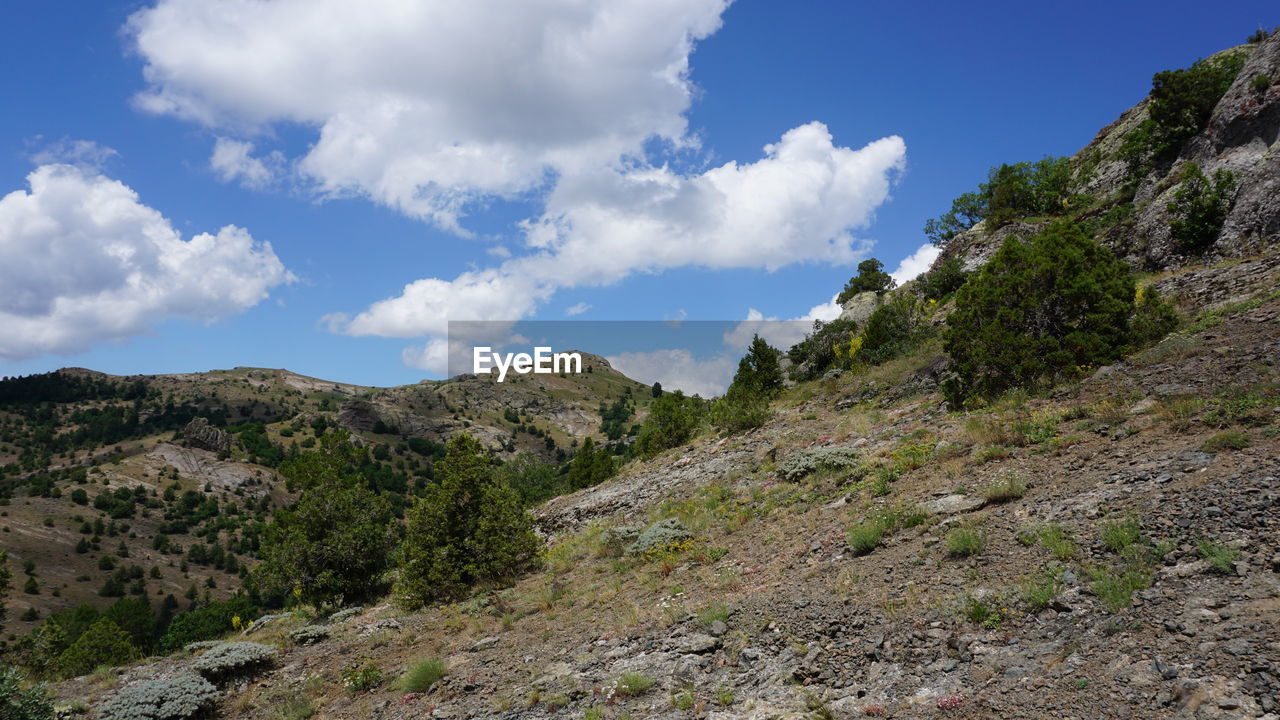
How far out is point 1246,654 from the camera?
5.04m

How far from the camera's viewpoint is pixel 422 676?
36.2ft

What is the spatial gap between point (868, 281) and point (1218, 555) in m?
59.7

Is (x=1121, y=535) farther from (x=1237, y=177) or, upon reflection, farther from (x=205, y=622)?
(x=205, y=622)

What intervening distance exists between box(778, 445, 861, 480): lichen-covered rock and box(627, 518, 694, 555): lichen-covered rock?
380 cm

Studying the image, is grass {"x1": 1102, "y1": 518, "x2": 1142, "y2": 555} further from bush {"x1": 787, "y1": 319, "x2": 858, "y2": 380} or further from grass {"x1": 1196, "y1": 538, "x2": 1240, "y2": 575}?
bush {"x1": 787, "y1": 319, "x2": 858, "y2": 380}

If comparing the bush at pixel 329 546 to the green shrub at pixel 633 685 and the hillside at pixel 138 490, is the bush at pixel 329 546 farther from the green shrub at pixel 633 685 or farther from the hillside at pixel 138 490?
the hillside at pixel 138 490

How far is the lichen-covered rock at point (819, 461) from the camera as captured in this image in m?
16.7

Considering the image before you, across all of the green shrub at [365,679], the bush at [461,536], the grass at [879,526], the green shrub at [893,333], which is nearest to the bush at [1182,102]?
the green shrub at [893,333]

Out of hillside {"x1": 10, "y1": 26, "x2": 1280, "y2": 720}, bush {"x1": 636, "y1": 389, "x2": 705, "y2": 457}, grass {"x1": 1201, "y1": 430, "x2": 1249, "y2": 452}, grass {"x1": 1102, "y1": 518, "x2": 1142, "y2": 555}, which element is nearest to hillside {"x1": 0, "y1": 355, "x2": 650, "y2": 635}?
bush {"x1": 636, "y1": 389, "x2": 705, "y2": 457}

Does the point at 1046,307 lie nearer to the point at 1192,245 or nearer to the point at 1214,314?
the point at 1214,314

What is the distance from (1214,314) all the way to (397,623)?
80.4ft

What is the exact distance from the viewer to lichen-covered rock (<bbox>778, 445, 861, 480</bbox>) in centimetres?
1670

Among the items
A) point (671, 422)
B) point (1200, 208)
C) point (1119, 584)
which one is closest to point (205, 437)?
point (671, 422)

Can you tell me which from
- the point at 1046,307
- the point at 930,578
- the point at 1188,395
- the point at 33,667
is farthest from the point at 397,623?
the point at 33,667
